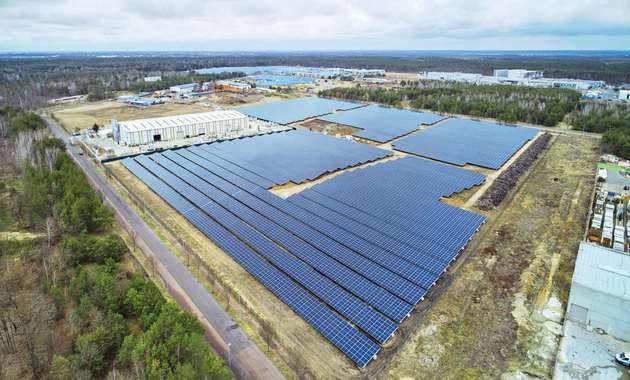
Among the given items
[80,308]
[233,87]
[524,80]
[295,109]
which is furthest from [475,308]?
[524,80]

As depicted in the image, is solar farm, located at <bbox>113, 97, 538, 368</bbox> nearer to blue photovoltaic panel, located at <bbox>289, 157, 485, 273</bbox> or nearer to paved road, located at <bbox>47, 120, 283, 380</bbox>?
blue photovoltaic panel, located at <bbox>289, 157, 485, 273</bbox>

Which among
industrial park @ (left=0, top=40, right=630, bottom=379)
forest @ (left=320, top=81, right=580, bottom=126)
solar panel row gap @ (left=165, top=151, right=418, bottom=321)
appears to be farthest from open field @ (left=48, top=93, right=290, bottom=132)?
solar panel row gap @ (left=165, top=151, right=418, bottom=321)

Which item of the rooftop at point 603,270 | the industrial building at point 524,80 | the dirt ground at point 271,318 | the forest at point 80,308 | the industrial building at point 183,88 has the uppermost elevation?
the industrial building at point 524,80

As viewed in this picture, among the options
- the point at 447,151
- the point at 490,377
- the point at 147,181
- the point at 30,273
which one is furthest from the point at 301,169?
the point at 490,377

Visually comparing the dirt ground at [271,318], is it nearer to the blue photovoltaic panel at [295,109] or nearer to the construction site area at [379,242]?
the construction site area at [379,242]

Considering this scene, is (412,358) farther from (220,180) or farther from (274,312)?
(220,180)

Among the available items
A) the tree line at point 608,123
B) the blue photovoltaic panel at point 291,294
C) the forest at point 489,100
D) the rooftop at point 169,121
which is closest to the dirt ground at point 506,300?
the blue photovoltaic panel at point 291,294

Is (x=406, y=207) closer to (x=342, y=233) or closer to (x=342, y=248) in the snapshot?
(x=342, y=233)
